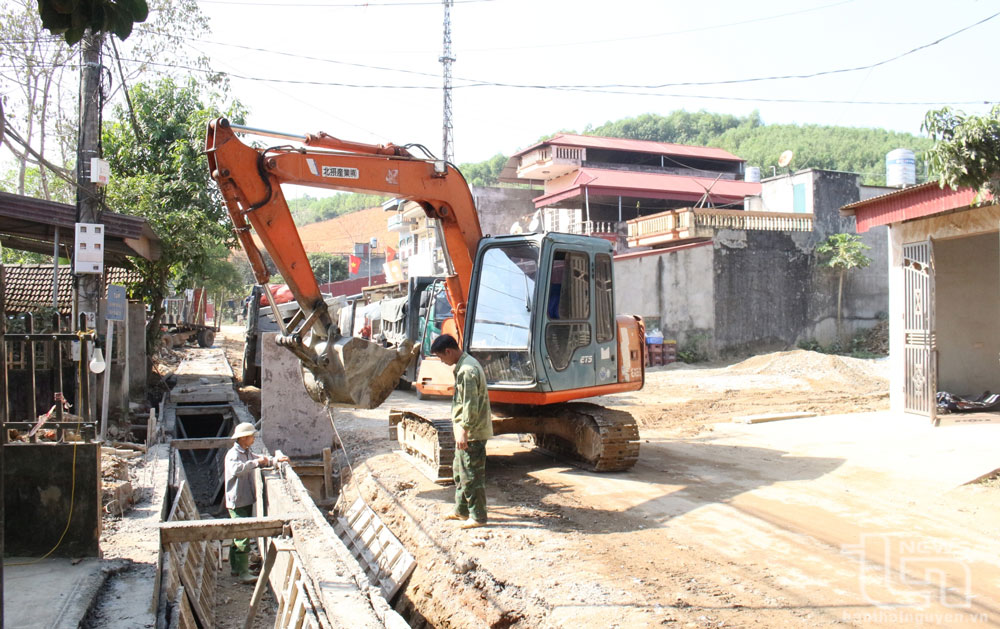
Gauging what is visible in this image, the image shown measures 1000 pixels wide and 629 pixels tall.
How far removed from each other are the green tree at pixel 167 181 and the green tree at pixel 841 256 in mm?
18651

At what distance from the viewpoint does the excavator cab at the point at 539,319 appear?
7.87 metres

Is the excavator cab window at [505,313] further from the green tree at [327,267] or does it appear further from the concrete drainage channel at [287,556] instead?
the green tree at [327,267]

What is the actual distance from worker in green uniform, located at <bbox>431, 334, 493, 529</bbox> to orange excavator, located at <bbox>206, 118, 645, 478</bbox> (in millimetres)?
457

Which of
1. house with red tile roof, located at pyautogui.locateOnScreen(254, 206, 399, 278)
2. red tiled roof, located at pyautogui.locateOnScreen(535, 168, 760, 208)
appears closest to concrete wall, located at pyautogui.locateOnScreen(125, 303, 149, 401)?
red tiled roof, located at pyautogui.locateOnScreen(535, 168, 760, 208)

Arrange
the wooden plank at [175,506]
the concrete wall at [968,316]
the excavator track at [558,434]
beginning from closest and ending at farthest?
the wooden plank at [175,506], the excavator track at [558,434], the concrete wall at [968,316]

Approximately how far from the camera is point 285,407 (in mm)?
10750

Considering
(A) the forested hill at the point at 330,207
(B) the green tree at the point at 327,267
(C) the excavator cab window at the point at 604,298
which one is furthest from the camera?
(A) the forested hill at the point at 330,207

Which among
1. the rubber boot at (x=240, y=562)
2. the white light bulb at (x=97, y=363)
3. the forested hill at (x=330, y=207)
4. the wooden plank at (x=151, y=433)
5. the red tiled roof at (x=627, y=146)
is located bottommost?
the rubber boot at (x=240, y=562)

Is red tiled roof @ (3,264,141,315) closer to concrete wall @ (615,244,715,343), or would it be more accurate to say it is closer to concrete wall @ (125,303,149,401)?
concrete wall @ (125,303,149,401)

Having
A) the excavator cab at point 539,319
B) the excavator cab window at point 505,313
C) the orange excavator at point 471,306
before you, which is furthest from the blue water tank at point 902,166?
the excavator cab window at point 505,313

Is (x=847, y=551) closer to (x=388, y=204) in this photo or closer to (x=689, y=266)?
(x=689, y=266)

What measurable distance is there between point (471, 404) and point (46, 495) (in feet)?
10.8

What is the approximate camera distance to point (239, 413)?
1282 centimetres

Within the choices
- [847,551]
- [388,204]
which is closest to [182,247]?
[847,551]
